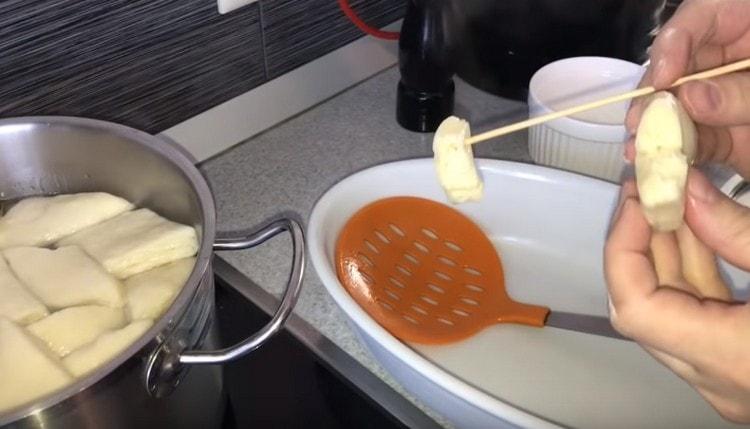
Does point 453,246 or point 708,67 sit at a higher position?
point 708,67

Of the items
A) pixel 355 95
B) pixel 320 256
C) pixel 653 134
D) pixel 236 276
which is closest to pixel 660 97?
pixel 653 134

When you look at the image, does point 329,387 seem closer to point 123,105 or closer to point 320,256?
point 320,256

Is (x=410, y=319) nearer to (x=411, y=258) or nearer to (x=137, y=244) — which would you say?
(x=411, y=258)

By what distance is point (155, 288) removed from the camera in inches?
23.0

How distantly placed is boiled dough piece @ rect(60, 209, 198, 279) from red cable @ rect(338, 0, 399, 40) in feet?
1.16

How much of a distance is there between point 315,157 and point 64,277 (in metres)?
0.34

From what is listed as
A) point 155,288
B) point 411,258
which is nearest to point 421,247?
point 411,258

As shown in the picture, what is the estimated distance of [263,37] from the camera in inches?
33.4

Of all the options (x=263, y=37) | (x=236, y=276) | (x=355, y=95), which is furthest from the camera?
(x=355, y=95)

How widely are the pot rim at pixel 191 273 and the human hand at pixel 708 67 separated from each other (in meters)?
0.30

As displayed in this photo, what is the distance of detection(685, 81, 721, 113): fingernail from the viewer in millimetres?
542

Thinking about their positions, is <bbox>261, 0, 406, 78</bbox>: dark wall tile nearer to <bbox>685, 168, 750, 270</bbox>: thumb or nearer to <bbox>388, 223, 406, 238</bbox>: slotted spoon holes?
<bbox>388, 223, 406, 238</bbox>: slotted spoon holes

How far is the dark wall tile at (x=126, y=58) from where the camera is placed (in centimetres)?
67

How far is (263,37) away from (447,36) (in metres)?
0.19
